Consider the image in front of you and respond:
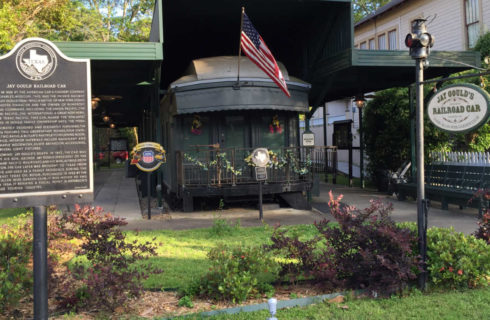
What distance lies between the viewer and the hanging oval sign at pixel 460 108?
5.88 m

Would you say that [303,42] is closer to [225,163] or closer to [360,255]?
[225,163]

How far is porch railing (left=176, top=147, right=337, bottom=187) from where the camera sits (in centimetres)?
1201

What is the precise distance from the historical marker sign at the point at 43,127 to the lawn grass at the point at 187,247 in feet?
4.96

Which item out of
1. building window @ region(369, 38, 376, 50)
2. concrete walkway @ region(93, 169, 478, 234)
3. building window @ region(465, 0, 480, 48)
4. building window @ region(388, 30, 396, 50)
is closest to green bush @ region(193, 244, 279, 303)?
concrete walkway @ region(93, 169, 478, 234)

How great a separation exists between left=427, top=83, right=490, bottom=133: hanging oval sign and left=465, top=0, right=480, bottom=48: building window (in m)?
15.6

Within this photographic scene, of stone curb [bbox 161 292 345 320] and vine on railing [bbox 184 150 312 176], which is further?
vine on railing [bbox 184 150 312 176]

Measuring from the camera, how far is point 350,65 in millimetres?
12148

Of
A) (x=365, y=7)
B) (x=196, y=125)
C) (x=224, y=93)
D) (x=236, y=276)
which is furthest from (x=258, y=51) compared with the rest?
(x=365, y=7)

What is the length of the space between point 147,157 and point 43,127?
23.7ft

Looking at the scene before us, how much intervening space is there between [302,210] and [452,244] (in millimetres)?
7224

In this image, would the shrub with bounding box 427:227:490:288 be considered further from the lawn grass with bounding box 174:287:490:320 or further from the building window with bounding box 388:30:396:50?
the building window with bounding box 388:30:396:50

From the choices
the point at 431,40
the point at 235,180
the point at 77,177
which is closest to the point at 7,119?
the point at 77,177

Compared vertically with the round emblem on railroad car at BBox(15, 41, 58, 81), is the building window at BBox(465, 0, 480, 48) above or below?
above

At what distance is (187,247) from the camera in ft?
26.4
